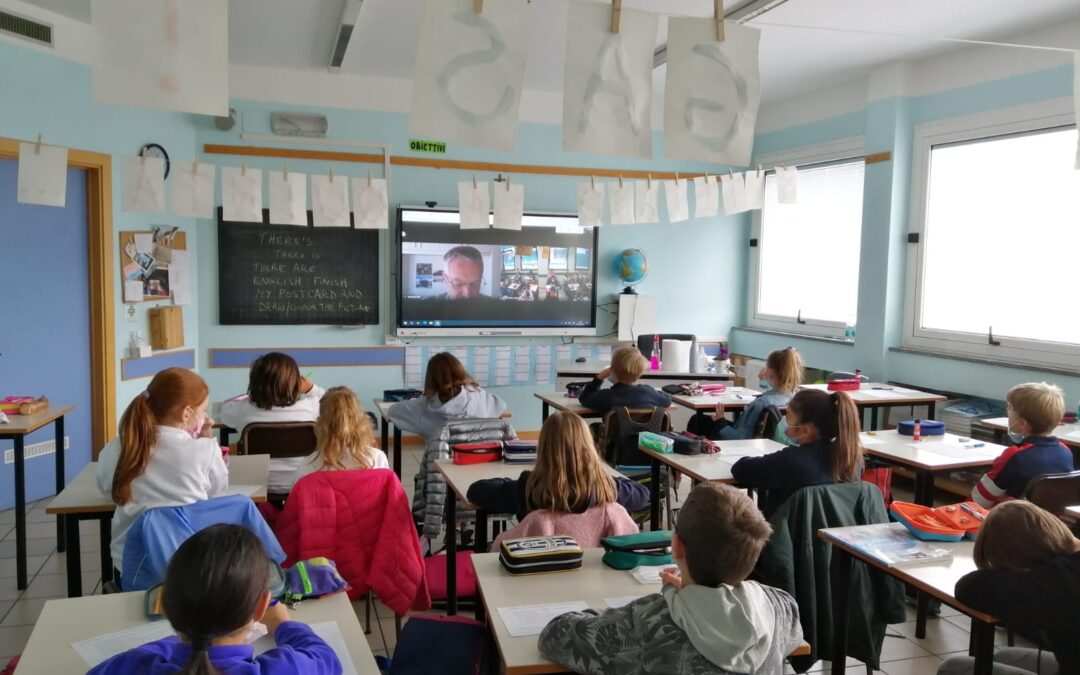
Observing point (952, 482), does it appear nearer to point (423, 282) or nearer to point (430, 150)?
point (423, 282)

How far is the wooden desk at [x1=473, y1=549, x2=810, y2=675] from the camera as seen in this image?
5.62ft

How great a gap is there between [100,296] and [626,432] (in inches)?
141

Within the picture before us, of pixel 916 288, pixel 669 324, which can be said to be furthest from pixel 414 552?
pixel 669 324

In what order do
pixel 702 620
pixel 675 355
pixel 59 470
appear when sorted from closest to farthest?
pixel 702 620
pixel 59 470
pixel 675 355

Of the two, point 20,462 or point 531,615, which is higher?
point 531,615

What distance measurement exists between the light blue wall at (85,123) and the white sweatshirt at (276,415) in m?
1.93

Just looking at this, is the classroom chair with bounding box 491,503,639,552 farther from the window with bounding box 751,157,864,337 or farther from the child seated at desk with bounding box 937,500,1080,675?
the window with bounding box 751,157,864,337

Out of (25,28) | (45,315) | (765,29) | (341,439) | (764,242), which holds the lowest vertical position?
(341,439)

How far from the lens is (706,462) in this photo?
3367 millimetres

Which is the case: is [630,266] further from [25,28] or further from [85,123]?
[25,28]

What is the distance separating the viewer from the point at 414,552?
2.78 meters

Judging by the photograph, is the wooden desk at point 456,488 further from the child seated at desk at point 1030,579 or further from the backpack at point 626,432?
the child seated at desk at point 1030,579

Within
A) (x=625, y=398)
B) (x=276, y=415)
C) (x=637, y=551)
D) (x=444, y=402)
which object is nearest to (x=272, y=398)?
(x=276, y=415)

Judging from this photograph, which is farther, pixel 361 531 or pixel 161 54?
pixel 361 531
